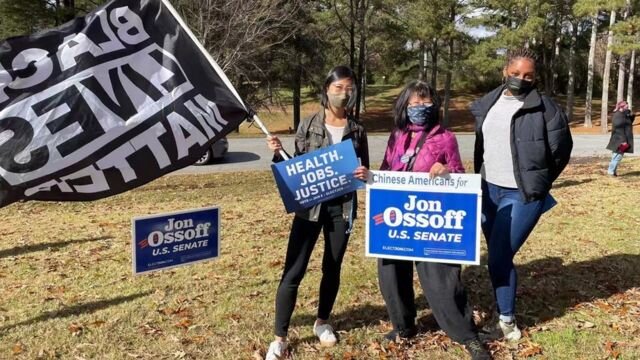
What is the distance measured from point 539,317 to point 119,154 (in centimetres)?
331

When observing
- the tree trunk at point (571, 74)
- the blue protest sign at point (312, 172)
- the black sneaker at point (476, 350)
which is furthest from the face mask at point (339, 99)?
the tree trunk at point (571, 74)

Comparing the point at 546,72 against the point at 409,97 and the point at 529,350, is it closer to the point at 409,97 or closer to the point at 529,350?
the point at 529,350

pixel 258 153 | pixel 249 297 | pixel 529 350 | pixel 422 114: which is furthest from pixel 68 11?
pixel 529 350

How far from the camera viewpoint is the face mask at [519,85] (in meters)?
3.78

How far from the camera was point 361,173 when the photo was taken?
145 inches

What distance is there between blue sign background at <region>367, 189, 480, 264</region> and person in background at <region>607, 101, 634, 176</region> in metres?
10.4

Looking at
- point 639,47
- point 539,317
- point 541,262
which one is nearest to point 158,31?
point 539,317

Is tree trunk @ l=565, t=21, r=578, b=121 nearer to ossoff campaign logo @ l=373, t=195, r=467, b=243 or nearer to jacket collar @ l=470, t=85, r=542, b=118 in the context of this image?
jacket collar @ l=470, t=85, r=542, b=118

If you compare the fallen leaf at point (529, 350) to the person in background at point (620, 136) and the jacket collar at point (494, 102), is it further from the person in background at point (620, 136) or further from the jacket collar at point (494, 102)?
the person in background at point (620, 136)

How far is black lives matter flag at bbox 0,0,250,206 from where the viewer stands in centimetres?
330

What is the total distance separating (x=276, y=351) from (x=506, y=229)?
172 centimetres

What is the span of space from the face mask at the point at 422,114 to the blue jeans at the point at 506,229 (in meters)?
0.77

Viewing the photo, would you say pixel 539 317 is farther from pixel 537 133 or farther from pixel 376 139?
pixel 376 139

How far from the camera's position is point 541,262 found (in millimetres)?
6094
